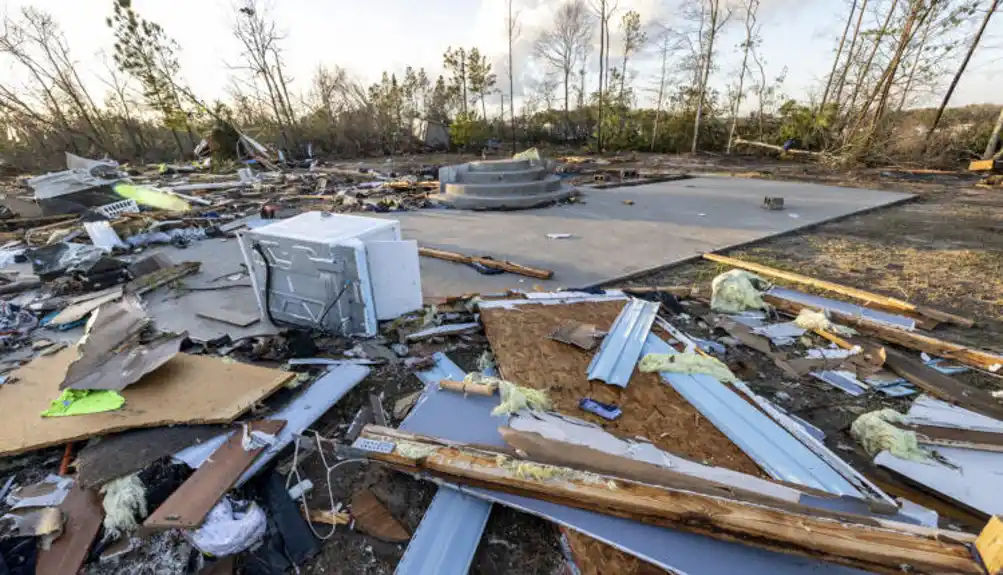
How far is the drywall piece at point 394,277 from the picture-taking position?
3738mm

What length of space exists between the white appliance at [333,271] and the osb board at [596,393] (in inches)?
38.7

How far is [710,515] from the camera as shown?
1.70 m

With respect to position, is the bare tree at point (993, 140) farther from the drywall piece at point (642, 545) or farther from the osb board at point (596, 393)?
the drywall piece at point (642, 545)

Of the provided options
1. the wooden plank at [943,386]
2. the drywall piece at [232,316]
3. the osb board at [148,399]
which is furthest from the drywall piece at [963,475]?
the drywall piece at [232,316]

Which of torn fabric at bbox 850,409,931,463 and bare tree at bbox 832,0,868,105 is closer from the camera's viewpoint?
torn fabric at bbox 850,409,931,463

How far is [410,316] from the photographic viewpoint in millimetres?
4164

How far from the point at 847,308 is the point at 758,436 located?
2.98m

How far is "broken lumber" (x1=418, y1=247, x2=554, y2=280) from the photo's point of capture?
5410mm

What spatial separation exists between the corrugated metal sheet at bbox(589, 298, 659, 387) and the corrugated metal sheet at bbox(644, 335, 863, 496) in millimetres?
320

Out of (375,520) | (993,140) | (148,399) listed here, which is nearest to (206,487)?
(375,520)

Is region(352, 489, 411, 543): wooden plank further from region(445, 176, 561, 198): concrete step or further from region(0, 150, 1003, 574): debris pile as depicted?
region(445, 176, 561, 198): concrete step

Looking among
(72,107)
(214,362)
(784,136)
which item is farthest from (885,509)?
(72,107)

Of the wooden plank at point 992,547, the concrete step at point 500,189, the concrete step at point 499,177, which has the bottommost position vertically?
the wooden plank at point 992,547

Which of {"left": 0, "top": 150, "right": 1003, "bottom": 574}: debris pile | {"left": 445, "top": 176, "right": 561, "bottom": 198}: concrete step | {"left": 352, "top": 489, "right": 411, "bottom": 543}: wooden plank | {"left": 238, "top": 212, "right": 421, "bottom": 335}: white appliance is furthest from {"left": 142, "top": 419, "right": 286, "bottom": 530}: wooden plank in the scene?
{"left": 445, "top": 176, "right": 561, "bottom": 198}: concrete step
